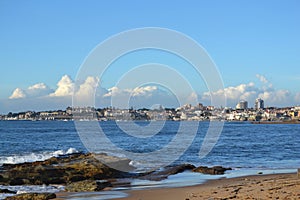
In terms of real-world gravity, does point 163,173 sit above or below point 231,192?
below

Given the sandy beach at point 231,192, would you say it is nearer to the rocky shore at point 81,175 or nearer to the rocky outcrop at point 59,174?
the rocky shore at point 81,175

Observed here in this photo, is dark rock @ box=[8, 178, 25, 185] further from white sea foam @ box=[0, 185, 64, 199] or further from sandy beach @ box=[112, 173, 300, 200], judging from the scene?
sandy beach @ box=[112, 173, 300, 200]

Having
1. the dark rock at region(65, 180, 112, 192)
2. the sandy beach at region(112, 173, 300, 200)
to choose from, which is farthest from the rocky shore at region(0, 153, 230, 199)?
the sandy beach at region(112, 173, 300, 200)

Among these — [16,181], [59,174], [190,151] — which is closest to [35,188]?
[16,181]

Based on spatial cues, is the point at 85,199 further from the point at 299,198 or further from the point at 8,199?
the point at 299,198

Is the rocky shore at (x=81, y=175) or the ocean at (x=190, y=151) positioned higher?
the rocky shore at (x=81, y=175)

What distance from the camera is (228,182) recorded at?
72.4 feet

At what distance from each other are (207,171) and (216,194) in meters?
9.82

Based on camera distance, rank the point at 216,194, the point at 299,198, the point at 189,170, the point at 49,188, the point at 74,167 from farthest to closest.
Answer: the point at 189,170 < the point at 74,167 < the point at 49,188 < the point at 216,194 < the point at 299,198

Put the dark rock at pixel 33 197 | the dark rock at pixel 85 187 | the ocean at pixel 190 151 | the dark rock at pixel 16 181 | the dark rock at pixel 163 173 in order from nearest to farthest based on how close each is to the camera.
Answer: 1. the dark rock at pixel 33 197
2. the dark rock at pixel 85 187
3. the dark rock at pixel 16 181
4. the dark rock at pixel 163 173
5. the ocean at pixel 190 151

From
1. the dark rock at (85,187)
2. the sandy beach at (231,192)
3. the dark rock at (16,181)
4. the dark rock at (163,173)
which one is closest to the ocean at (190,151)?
the dark rock at (163,173)

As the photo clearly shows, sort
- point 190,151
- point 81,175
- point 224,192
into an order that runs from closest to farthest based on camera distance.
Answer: point 224,192, point 81,175, point 190,151

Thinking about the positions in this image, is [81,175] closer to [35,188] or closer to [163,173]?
[35,188]

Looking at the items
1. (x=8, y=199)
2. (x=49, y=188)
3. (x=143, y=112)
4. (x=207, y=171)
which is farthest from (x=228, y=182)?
(x=143, y=112)
